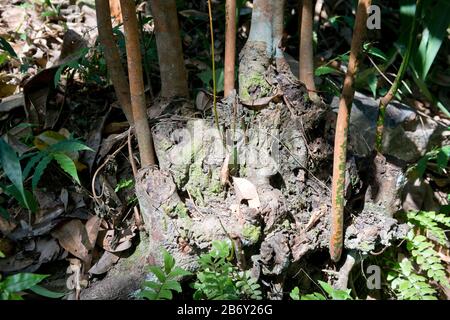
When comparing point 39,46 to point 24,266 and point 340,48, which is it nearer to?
point 24,266

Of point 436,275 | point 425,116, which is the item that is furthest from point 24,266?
point 425,116

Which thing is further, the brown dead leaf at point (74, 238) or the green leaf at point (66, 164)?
the brown dead leaf at point (74, 238)

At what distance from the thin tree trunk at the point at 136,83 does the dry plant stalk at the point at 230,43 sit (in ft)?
1.12

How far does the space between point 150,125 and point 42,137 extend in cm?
51

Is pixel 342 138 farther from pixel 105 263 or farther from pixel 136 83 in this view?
pixel 105 263

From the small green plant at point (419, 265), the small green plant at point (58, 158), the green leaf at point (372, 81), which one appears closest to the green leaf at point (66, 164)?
the small green plant at point (58, 158)

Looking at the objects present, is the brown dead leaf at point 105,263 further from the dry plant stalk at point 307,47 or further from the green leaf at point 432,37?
the green leaf at point 432,37

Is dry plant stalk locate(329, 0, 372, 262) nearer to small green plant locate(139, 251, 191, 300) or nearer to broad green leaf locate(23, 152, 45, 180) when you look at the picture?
small green plant locate(139, 251, 191, 300)

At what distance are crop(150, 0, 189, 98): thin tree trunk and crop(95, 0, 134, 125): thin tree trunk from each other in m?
0.16

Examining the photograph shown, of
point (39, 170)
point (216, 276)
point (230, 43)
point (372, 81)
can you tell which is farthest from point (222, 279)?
point (372, 81)

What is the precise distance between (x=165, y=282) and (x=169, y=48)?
89 centimetres

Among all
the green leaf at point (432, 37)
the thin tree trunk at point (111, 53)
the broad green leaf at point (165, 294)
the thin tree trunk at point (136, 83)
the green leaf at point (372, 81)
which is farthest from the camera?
the green leaf at point (372, 81)

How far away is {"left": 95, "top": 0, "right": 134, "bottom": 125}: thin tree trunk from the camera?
1953 mm

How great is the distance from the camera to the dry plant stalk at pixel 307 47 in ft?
6.89
